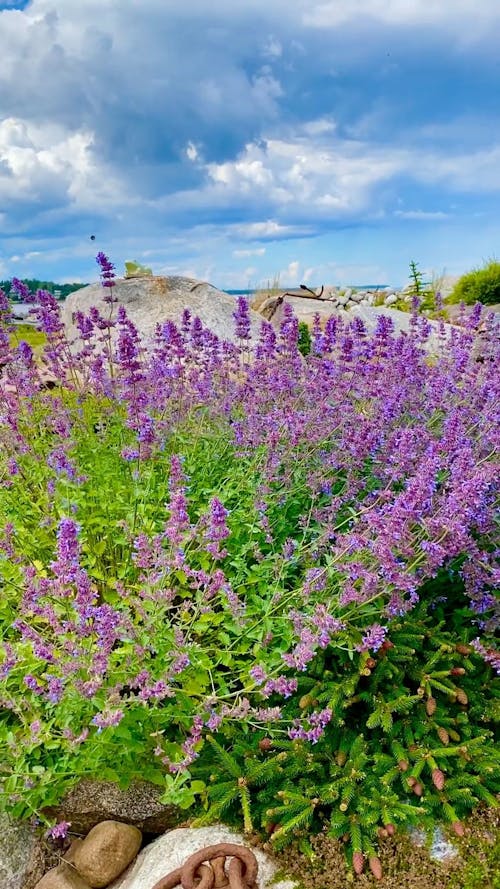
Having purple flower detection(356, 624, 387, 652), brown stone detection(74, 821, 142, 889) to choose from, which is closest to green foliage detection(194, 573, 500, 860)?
purple flower detection(356, 624, 387, 652)

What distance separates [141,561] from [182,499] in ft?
0.98

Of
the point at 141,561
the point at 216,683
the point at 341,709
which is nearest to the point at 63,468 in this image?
the point at 141,561

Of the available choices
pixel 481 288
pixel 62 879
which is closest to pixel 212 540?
pixel 62 879

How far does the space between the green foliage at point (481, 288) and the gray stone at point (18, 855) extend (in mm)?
17822

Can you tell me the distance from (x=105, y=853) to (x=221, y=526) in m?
1.71

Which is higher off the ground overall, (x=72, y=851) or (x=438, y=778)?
(x=438, y=778)

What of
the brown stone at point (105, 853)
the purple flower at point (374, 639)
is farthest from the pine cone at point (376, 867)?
the brown stone at point (105, 853)

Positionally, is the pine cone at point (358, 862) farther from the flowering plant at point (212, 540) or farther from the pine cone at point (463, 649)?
the pine cone at point (463, 649)

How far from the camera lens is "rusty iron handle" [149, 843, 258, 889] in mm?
2216

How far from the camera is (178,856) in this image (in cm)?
305

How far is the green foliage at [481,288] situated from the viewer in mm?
19562

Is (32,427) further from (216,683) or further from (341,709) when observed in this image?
(341,709)

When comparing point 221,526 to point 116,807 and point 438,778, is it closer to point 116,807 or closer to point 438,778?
point 438,778

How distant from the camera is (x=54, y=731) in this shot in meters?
3.33
